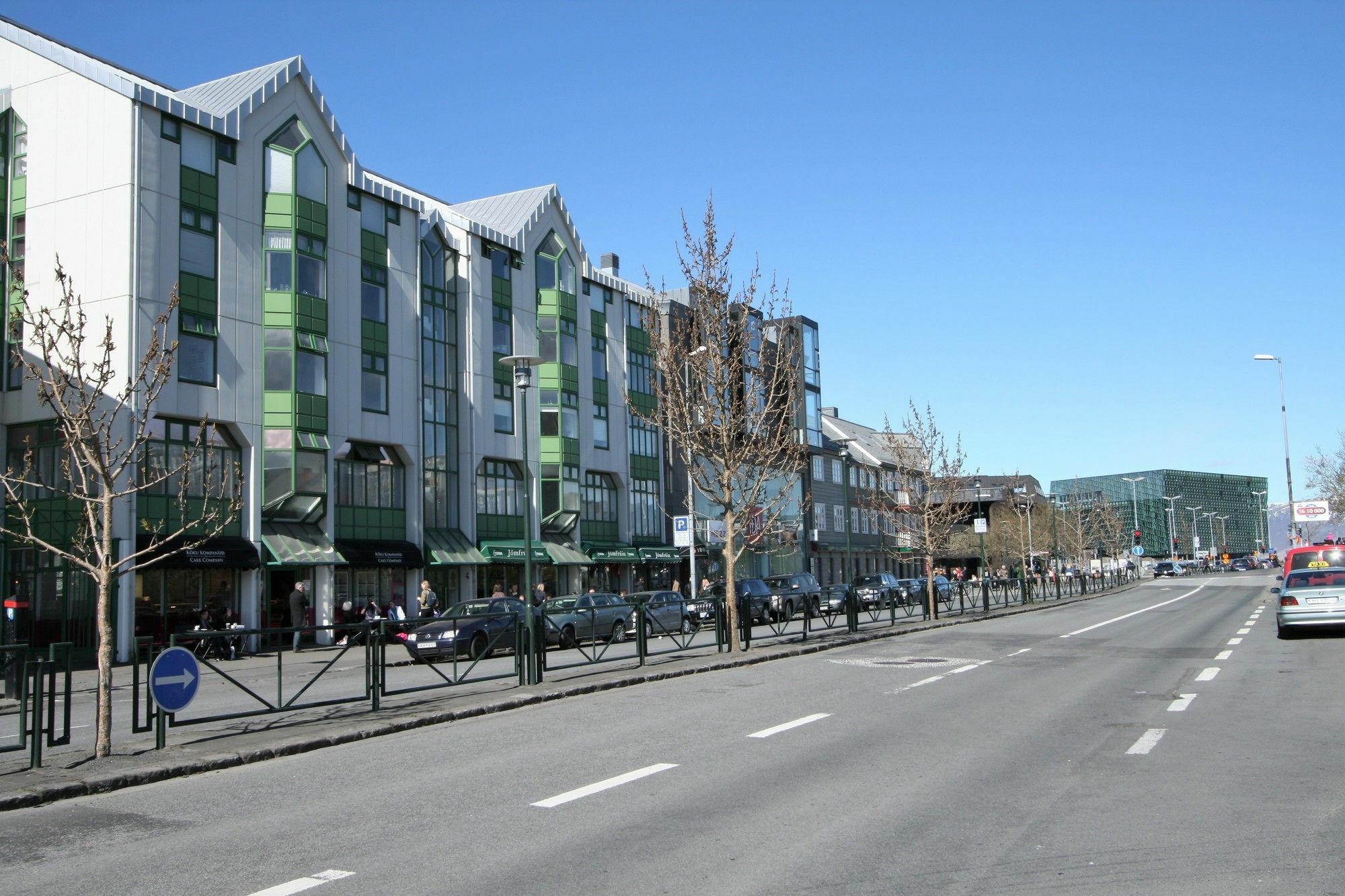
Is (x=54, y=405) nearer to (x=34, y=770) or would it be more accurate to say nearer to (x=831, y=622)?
(x=34, y=770)

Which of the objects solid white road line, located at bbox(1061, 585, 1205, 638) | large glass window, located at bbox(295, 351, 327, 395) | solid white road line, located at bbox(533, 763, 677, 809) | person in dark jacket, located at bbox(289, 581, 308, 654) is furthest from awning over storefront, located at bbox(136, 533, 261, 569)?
solid white road line, located at bbox(533, 763, 677, 809)

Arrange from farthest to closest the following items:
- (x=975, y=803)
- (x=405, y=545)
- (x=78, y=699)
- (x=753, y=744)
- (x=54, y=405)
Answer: (x=405, y=545)
(x=78, y=699)
(x=54, y=405)
(x=753, y=744)
(x=975, y=803)

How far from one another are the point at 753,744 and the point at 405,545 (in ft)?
96.6

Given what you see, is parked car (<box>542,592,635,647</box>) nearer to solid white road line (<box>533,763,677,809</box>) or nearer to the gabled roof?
solid white road line (<box>533,763,677,809</box>)

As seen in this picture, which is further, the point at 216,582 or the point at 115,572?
the point at 216,582

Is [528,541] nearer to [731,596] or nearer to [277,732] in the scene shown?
[277,732]

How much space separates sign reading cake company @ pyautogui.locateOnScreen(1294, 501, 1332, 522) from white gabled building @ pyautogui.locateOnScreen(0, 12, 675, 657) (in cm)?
→ 4344

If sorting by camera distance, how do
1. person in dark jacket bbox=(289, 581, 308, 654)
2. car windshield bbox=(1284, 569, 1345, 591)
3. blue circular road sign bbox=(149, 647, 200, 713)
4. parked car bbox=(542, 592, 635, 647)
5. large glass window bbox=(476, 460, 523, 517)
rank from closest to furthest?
1. blue circular road sign bbox=(149, 647, 200, 713)
2. parked car bbox=(542, 592, 635, 647)
3. car windshield bbox=(1284, 569, 1345, 591)
4. person in dark jacket bbox=(289, 581, 308, 654)
5. large glass window bbox=(476, 460, 523, 517)

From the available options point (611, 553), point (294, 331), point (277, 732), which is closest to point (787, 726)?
point (277, 732)

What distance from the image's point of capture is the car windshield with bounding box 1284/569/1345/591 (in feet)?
75.7

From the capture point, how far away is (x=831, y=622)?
1177 inches

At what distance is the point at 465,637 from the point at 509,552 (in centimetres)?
2492

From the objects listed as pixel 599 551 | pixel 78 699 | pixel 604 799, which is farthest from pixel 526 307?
pixel 604 799

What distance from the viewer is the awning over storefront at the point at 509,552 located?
42.2 metres
